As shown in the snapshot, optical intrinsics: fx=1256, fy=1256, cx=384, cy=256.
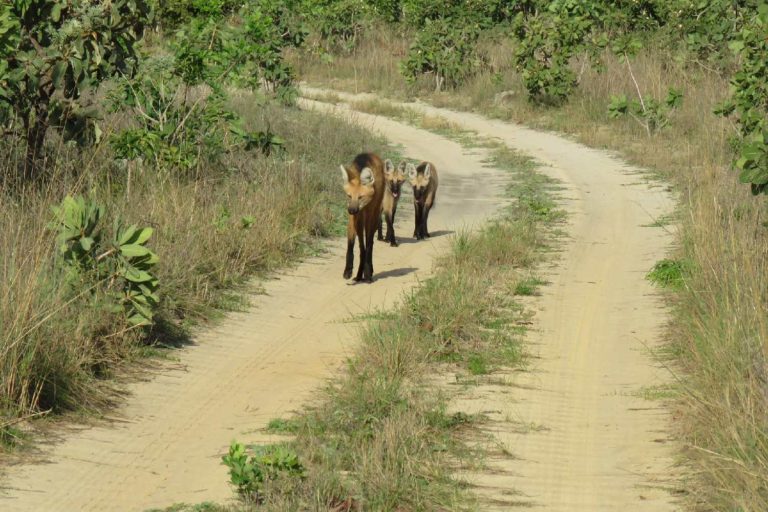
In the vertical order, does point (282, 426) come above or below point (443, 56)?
below

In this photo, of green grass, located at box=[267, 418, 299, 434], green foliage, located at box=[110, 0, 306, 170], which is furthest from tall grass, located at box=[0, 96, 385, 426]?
green grass, located at box=[267, 418, 299, 434]

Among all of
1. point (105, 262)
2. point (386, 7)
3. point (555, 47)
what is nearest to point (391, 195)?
point (105, 262)

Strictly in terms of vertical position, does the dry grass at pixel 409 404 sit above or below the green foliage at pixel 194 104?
below

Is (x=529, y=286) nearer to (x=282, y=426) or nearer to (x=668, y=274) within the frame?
(x=668, y=274)

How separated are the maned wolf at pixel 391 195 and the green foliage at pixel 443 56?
13476 millimetres

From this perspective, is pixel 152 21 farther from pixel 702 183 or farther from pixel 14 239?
pixel 702 183

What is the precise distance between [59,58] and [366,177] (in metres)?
2.93

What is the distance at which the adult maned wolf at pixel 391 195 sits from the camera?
43.9ft

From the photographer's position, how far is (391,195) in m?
13.8

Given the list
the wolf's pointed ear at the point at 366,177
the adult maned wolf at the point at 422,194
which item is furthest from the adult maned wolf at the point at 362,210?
the adult maned wolf at the point at 422,194

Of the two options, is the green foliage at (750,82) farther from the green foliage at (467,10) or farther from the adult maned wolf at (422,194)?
the green foliage at (467,10)

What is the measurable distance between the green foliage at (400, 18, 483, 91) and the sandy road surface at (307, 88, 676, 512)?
13392 millimetres

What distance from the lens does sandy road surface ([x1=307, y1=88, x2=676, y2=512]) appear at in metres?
6.31

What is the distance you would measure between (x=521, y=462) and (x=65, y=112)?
6495mm
